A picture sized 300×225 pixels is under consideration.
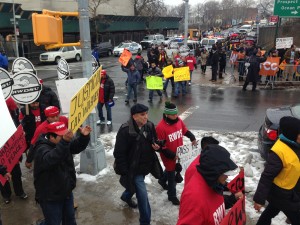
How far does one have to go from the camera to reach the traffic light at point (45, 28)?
16.0 feet

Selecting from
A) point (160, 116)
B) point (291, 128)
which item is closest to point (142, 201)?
point (291, 128)

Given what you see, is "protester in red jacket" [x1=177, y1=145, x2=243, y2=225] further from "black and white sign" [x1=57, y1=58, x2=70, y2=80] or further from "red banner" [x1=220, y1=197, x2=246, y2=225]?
"black and white sign" [x1=57, y1=58, x2=70, y2=80]

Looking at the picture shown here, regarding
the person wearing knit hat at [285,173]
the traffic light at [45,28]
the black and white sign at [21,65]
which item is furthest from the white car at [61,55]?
the person wearing knit hat at [285,173]

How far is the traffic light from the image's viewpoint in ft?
16.0

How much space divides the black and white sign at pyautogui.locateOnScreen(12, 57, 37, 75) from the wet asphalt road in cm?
202

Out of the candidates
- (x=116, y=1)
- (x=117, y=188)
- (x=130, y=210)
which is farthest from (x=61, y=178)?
(x=116, y=1)

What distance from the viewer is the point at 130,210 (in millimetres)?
5254

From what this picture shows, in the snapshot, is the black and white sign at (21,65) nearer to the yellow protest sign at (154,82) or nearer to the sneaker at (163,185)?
the sneaker at (163,185)

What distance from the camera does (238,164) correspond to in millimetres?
6848

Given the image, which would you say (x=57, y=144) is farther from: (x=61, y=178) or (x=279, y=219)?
(x=279, y=219)

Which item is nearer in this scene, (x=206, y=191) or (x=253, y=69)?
(x=206, y=191)

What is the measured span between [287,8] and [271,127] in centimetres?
1441

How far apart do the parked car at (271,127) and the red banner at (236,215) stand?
301 cm

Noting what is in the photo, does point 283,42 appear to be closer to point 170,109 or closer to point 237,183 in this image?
point 170,109
